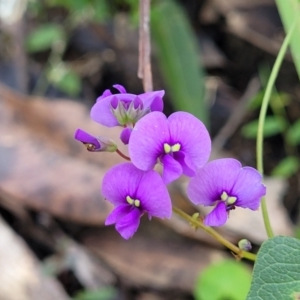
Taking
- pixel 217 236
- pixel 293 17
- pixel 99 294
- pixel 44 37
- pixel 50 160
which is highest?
pixel 293 17

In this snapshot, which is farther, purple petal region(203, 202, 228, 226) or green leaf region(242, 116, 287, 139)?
green leaf region(242, 116, 287, 139)

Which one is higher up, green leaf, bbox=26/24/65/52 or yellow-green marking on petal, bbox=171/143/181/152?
green leaf, bbox=26/24/65/52

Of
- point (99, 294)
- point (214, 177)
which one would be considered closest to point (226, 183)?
point (214, 177)

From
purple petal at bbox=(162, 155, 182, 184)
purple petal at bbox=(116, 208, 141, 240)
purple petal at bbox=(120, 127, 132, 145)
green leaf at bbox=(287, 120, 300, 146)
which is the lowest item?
purple petal at bbox=(116, 208, 141, 240)

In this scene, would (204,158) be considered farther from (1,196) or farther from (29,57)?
(29,57)

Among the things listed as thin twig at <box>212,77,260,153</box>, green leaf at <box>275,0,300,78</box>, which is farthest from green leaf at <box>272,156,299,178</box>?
green leaf at <box>275,0,300,78</box>

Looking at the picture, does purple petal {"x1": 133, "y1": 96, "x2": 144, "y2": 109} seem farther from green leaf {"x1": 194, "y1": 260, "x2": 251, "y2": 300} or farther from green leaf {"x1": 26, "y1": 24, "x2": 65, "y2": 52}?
green leaf {"x1": 26, "y1": 24, "x2": 65, "y2": 52}

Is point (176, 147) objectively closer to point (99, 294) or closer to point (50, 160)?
point (99, 294)
